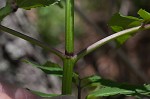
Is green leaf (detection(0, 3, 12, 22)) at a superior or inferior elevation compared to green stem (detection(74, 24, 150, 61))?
superior

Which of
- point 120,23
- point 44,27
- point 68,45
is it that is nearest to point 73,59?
point 68,45

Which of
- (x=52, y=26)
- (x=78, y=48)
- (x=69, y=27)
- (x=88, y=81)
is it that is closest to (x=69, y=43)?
(x=69, y=27)

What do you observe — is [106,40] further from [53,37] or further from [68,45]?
[53,37]

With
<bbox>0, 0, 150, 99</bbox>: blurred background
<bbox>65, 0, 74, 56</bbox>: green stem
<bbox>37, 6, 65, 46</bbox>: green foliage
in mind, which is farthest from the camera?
<bbox>37, 6, 65, 46</bbox>: green foliage

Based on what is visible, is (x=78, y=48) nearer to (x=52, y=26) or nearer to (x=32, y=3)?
(x=52, y=26)

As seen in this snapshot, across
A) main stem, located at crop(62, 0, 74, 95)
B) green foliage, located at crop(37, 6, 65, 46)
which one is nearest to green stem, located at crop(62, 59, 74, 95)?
main stem, located at crop(62, 0, 74, 95)

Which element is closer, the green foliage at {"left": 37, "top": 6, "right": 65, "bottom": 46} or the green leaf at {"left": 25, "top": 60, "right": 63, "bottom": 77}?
the green leaf at {"left": 25, "top": 60, "right": 63, "bottom": 77}

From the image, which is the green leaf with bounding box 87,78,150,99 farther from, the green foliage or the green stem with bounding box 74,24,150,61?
the green foliage

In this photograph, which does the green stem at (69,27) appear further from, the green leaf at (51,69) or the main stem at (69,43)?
the green leaf at (51,69)
